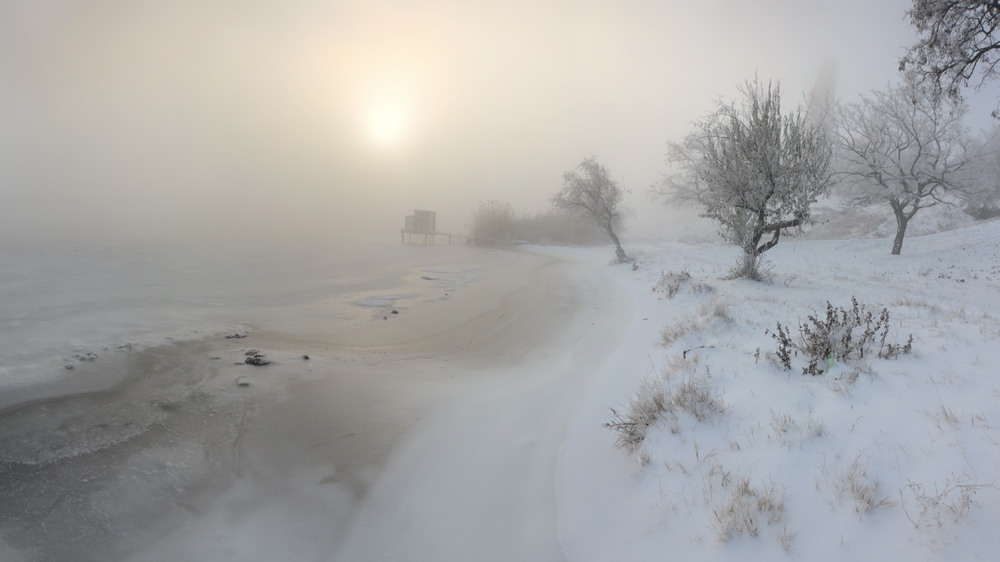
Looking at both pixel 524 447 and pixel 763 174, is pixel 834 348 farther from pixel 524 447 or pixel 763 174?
pixel 763 174

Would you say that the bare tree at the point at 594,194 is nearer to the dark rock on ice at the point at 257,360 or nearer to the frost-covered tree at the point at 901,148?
the frost-covered tree at the point at 901,148

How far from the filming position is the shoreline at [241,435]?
12.3 ft

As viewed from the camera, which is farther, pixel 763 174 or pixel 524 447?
pixel 763 174

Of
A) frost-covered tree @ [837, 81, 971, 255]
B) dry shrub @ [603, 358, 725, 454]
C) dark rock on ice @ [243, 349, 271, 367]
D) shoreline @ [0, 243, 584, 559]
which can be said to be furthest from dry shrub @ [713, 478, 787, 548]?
frost-covered tree @ [837, 81, 971, 255]

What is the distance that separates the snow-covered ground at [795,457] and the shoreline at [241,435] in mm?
2448

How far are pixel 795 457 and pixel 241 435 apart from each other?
5.88 metres

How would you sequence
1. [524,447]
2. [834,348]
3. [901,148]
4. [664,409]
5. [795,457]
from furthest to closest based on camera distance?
[901,148]
[524,447]
[834,348]
[664,409]
[795,457]

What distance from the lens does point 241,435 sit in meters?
5.13

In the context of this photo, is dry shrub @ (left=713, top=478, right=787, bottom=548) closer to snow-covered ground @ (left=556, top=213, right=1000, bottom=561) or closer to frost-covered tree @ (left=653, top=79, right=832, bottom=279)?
Result: snow-covered ground @ (left=556, top=213, right=1000, bottom=561)

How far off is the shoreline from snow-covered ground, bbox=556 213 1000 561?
96.4 inches

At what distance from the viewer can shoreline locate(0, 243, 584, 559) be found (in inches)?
147

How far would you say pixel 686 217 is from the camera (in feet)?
191

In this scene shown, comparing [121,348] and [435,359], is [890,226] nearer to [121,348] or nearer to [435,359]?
[435,359]

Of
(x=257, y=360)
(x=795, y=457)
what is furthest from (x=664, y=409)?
(x=257, y=360)
